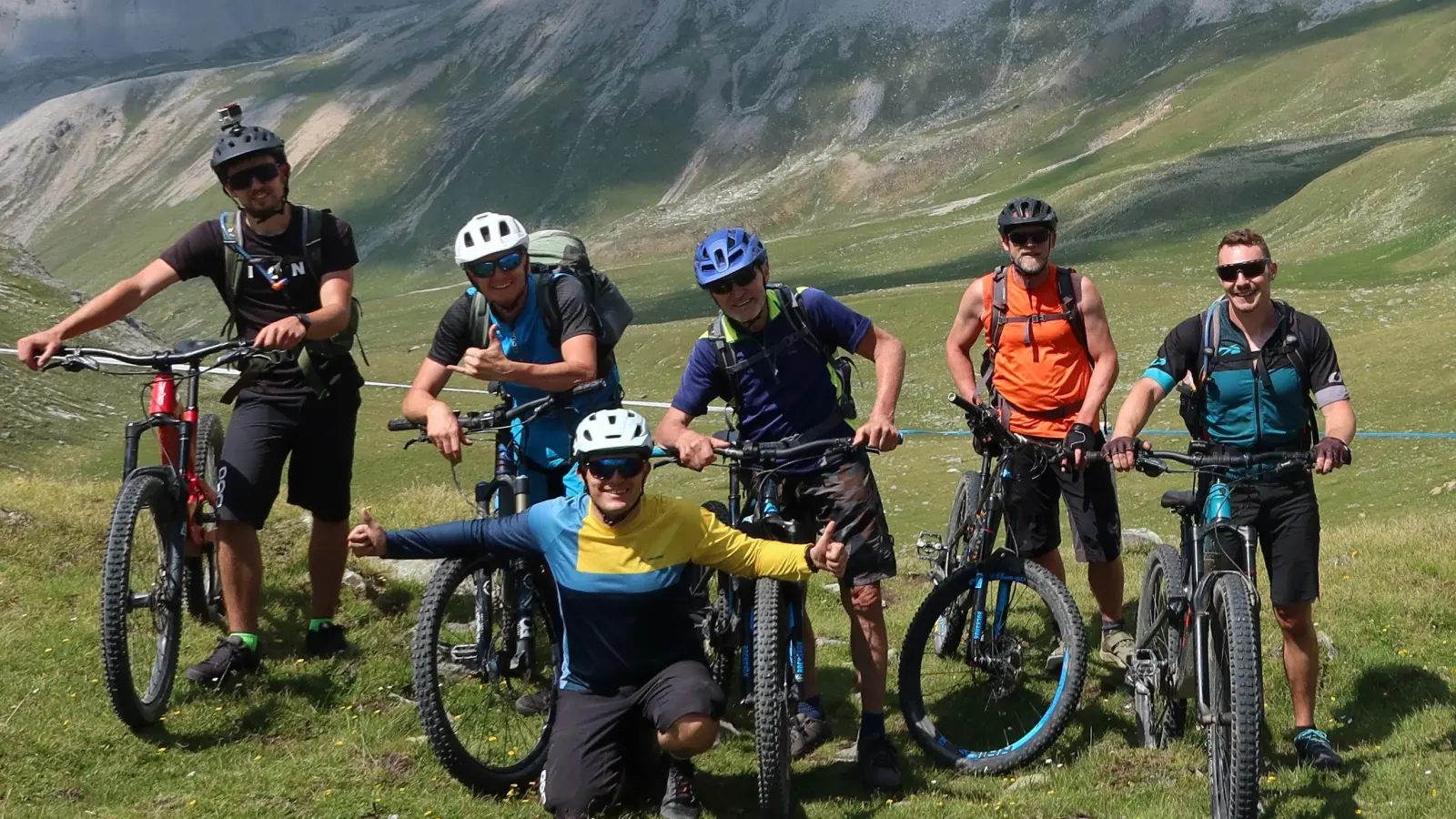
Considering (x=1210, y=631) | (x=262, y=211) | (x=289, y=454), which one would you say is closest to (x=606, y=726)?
(x=289, y=454)

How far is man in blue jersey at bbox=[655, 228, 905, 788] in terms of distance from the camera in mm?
8555

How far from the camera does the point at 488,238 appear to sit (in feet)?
27.1

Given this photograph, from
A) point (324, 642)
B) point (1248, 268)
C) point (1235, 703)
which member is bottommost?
point (1235, 703)

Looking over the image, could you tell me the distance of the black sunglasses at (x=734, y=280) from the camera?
8.22 meters

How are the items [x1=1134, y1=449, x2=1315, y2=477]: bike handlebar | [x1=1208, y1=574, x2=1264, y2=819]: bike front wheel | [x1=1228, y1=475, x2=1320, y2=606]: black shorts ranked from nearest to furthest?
[x1=1208, y1=574, x2=1264, y2=819]: bike front wheel, [x1=1134, y1=449, x2=1315, y2=477]: bike handlebar, [x1=1228, y1=475, x2=1320, y2=606]: black shorts

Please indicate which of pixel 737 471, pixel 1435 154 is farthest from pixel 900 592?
pixel 1435 154

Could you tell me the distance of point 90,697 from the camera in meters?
8.91

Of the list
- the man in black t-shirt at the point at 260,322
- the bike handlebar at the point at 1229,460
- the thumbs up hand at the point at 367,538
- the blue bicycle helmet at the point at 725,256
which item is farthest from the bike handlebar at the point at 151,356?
the bike handlebar at the point at 1229,460

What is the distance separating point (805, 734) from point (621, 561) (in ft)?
7.46

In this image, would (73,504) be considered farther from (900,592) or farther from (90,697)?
(900,592)

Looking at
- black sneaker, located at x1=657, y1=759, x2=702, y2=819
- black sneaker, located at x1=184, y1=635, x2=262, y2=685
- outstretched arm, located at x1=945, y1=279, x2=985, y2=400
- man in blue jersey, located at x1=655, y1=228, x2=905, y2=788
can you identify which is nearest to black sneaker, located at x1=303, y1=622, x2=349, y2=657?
black sneaker, located at x1=184, y1=635, x2=262, y2=685

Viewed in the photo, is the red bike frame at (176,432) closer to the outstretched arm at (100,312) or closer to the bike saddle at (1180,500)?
the outstretched arm at (100,312)

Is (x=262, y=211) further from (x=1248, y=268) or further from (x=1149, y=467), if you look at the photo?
(x=1248, y=268)

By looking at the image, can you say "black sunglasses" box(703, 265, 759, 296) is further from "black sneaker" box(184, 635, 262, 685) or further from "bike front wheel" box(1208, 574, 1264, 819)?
"black sneaker" box(184, 635, 262, 685)
